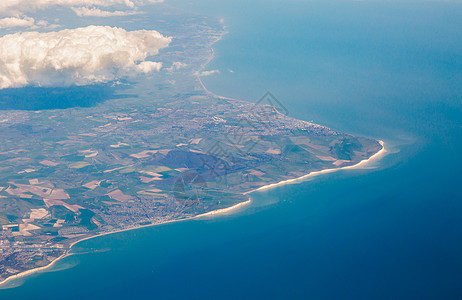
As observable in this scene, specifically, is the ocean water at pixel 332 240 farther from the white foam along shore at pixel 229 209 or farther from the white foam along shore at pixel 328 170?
the white foam along shore at pixel 328 170

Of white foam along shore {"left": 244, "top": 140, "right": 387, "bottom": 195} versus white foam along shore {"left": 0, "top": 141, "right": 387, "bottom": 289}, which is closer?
white foam along shore {"left": 0, "top": 141, "right": 387, "bottom": 289}

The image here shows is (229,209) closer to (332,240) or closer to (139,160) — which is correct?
(332,240)

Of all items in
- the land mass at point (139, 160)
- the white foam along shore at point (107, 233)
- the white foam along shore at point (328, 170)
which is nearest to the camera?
the white foam along shore at point (107, 233)

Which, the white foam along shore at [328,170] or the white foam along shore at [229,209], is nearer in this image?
the white foam along shore at [229,209]

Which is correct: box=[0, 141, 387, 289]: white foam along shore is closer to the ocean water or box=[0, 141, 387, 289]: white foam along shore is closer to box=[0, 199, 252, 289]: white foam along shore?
box=[0, 199, 252, 289]: white foam along shore

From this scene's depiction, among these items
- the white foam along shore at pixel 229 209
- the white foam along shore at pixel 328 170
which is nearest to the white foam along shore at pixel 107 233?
the white foam along shore at pixel 229 209

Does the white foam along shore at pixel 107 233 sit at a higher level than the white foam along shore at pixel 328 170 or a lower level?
lower

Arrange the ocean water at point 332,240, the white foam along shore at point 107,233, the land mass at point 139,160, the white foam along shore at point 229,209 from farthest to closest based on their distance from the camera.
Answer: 1. the land mass at point 139,160
2. the white foam along shore at point 229,209
3. the white foam along shore at point 107,233
4. the ocean water at point 332,240

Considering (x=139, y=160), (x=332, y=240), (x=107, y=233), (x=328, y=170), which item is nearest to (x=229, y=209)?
(x=332, y=240)

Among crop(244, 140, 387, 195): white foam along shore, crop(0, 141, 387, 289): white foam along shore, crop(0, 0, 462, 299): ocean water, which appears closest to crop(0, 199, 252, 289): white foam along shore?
crop(0, 141, 387, 289): white foam along shore
